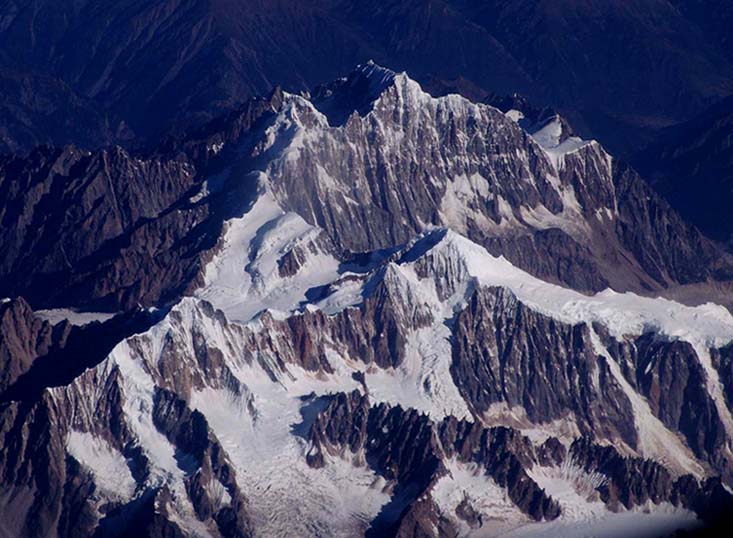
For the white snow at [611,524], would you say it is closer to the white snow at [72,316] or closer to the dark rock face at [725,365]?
the dark rock face at [725,365]

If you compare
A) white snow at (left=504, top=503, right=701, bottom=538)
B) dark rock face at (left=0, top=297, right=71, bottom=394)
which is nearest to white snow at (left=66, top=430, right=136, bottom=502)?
dark rock face at (left=0, top=297, right=71, bottom=394)

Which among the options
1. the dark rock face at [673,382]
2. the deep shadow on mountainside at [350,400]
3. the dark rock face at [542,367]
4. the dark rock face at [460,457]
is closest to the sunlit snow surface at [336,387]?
the deep shadow on mountainside at [350,400]

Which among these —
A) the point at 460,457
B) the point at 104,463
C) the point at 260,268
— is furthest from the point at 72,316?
the point at 460,457

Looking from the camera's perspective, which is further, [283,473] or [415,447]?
[415,447]

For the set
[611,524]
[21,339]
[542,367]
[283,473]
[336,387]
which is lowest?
[611,524]

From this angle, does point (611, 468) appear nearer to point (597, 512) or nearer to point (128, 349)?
point (597, 512)

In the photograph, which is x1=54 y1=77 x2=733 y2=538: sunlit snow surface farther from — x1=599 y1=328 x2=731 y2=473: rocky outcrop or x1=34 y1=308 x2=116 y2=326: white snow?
x1=34 y1=308 x2=116 y2=326: white snow

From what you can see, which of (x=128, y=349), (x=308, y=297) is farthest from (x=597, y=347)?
(x=128, y=349)

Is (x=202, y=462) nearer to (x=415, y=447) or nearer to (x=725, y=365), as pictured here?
(x=415, y=447)
